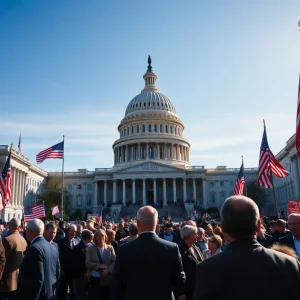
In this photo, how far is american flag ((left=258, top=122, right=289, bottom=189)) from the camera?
24438mm

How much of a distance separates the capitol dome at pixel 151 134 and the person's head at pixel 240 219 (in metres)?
86.0

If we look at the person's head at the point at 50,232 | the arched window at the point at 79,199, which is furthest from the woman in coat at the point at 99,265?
the arched window at the point at 79,199

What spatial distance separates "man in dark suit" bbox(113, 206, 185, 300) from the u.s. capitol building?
66.0 meters

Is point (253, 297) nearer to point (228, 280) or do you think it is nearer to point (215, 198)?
point (228, 280)

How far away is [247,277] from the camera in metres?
2.84

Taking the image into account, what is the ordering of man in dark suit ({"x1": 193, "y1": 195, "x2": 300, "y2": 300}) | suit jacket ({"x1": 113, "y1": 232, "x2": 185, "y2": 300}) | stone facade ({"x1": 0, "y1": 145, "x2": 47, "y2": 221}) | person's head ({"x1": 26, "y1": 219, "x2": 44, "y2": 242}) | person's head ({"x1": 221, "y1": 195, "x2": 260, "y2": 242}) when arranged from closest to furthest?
man in dark suit ({"x1": 193, "y1": 195, "x2": 300, "y2": 300}) < person's head ({"x1": 221, "y1": 195, "x2": 260, "y2": 242}) < suit jacket ({"x1": 113, "y1": 232, "x2": 185, "y2": 300}) < person's head ({"x1": 26, "y1": 219, "x2": 44, "y2": 242}) < stone facade ({"x1": 0, "y1": 145, "x2": 47, "y2": 221})

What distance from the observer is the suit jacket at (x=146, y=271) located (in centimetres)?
495

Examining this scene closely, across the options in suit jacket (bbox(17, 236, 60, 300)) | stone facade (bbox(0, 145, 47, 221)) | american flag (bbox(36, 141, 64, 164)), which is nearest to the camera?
suit jacket (bbox(17, 236, 60, 300))

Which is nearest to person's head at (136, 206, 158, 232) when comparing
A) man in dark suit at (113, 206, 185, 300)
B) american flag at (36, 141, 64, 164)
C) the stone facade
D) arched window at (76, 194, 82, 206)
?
man in dark suit at (113, 206, 185, 300)

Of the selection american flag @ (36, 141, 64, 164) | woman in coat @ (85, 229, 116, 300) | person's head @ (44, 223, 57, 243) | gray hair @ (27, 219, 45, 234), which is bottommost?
woman in coat @ (85, 229, 116, 300)

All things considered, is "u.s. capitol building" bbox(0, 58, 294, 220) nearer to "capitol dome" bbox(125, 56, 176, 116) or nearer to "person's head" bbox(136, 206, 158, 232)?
"capitol dome" bbox(125, 56, 176, 116)

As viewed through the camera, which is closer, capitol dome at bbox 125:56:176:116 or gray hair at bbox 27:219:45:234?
gray hair at bbox 27:219:45:234

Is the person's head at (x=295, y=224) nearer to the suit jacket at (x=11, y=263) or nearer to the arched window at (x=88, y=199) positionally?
the suit jacket at (x=11, y=263)

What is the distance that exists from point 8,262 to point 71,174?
278 feet
